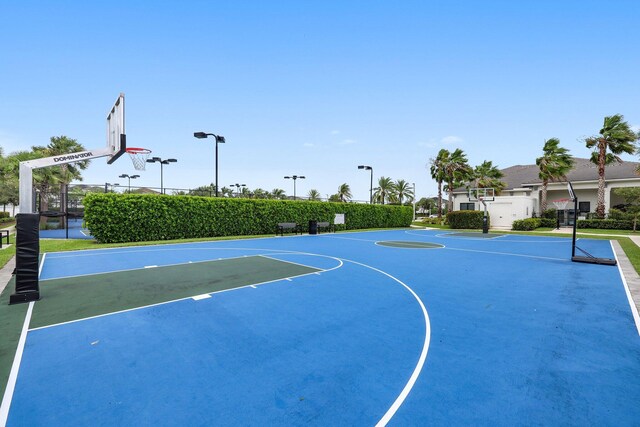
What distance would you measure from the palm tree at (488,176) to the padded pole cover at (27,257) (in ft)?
142

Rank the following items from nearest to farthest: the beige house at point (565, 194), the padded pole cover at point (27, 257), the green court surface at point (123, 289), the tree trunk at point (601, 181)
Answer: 1. the green court surface at point (123, 289)
2. the padded pole cover at point (27, 257)
3. the tree trunk at point (601, 181)
4. the beige house at point (565, 194)

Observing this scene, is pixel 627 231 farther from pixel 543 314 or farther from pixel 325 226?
pixel 543 314

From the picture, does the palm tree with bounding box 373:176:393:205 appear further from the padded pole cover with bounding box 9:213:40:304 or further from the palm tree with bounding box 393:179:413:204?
the padded pole cover with bounding box 9:213:40:304

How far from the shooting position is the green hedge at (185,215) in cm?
1622

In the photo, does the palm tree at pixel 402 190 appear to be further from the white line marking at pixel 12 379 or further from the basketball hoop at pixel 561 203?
the white line marking at pixel 12 379

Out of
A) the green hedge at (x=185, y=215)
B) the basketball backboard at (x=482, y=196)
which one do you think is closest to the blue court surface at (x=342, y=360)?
the green hedge at (x=185, y=215)

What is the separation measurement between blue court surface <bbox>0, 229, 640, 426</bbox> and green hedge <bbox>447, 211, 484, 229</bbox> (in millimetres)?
27505

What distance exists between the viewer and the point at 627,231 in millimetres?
26250

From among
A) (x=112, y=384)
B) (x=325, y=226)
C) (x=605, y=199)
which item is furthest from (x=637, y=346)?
(x=605, y=199)

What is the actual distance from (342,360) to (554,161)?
124ft

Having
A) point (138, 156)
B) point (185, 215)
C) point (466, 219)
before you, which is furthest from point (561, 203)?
point (138, 156)

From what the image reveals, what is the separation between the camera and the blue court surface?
287cm

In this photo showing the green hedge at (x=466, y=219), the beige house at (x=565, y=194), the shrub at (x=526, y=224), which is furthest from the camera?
the green hedge at (x=466, y=219)

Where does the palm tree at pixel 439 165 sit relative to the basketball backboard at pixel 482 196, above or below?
above
